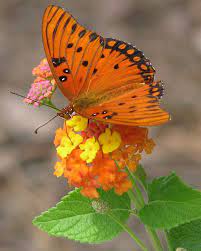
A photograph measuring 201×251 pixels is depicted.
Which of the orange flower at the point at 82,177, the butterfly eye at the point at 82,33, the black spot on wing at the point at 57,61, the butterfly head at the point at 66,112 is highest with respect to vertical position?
the butterfly eye at the point at 82,33

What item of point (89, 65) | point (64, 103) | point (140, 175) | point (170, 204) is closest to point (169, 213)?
point (170, 204)

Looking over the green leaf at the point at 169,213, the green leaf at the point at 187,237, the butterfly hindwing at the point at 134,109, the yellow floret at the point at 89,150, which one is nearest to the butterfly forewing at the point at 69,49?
the butterfly hindwing at the point at 134,109

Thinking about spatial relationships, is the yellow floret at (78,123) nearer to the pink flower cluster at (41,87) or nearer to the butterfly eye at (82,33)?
the pink flower cluster at (41,87)

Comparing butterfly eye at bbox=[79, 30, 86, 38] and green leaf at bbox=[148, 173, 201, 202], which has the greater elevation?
butterfly eye at bbox=[79, 30, 86, 38]

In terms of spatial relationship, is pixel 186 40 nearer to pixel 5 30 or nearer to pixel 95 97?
pixel 5 30

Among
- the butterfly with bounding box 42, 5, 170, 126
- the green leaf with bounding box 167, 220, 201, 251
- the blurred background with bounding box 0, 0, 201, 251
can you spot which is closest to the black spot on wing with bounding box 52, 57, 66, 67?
the butterfly with bounding box 42, 5, 170, 126

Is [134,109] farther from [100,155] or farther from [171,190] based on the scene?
[171,190]

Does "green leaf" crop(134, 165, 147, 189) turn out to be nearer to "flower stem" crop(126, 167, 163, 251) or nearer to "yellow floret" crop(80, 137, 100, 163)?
"flower stem" crop(126, 167, 163, 251)
